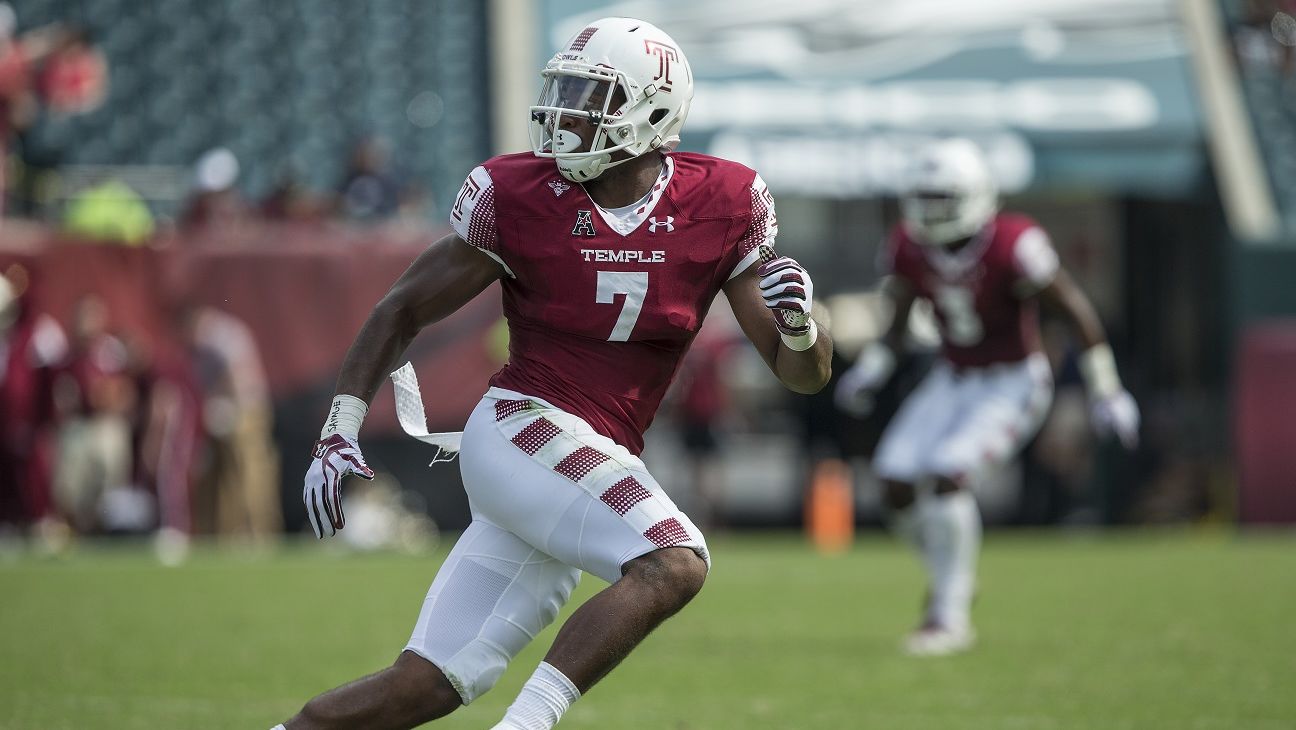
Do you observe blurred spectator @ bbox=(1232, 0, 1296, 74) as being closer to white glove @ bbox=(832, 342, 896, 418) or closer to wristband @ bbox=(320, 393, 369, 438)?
white glove @ bbox=(832, 342, 896, 418)

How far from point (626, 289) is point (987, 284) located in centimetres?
419

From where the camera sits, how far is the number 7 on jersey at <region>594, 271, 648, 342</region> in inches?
149

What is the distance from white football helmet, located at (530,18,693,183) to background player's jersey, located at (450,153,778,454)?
2.9 inches

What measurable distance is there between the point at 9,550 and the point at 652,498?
9.85m

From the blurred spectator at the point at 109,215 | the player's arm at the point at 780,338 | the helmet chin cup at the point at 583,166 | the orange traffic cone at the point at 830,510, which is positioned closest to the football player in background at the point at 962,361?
the player's arm at the point at 780,338

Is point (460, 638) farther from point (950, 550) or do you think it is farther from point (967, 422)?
point (967, 422)

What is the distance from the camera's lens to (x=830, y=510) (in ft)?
44.5

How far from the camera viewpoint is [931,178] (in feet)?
25.3

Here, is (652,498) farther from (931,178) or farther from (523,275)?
(931,178)

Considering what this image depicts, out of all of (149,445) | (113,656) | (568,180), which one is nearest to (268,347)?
(149,445)

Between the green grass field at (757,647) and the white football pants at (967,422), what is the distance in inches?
30.6

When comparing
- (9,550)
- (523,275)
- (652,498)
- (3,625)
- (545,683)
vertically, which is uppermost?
(523,275)

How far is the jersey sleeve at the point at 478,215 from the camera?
150 inches

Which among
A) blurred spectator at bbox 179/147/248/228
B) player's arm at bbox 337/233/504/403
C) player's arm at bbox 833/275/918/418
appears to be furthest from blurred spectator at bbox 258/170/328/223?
player's arm at bbox 337/233/504/403
